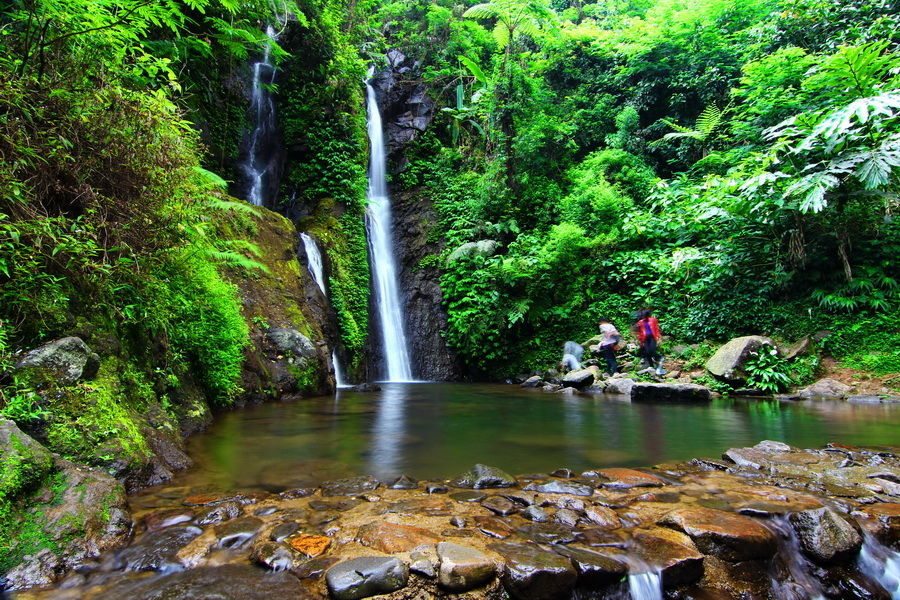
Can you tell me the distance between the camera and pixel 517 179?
15125 mm

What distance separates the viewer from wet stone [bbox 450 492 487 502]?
3255 millimetres

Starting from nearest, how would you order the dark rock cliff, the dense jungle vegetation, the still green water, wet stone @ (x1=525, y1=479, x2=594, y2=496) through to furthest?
1. wet stone @ (x1=525, y1=479, x2=594, y2=496)
2. the dense jungle vegetation
3. the still green water
4. the dark rock cliff

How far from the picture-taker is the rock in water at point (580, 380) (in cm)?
1060

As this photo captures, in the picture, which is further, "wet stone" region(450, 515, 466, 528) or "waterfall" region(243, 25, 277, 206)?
"waterfall" region(243, 25, 277, 206)

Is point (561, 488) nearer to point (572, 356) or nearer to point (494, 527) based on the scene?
point (494, 527)

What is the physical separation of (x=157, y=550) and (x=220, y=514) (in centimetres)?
45

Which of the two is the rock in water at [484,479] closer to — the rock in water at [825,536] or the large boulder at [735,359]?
the rock in water at [825,536]

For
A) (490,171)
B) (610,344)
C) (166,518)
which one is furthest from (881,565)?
(490,171)

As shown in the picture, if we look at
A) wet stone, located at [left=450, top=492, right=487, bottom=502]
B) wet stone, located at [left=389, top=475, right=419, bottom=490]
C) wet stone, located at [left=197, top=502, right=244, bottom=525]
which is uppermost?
wet stone, located at [left=197, top=502, right=244, bottom=525]

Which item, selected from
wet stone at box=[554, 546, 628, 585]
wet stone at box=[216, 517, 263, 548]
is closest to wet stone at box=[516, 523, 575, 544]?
wet stone at box=[554, 546, 628, 585]

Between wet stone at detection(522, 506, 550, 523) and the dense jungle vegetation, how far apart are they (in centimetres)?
322

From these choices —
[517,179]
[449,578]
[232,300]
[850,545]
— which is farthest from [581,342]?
[449,578]

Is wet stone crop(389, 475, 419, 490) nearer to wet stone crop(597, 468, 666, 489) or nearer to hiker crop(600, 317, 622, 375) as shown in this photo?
wet stone crop(597, 468, 666, 489)

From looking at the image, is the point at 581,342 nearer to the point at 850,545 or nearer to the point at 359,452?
the point at 359,452
